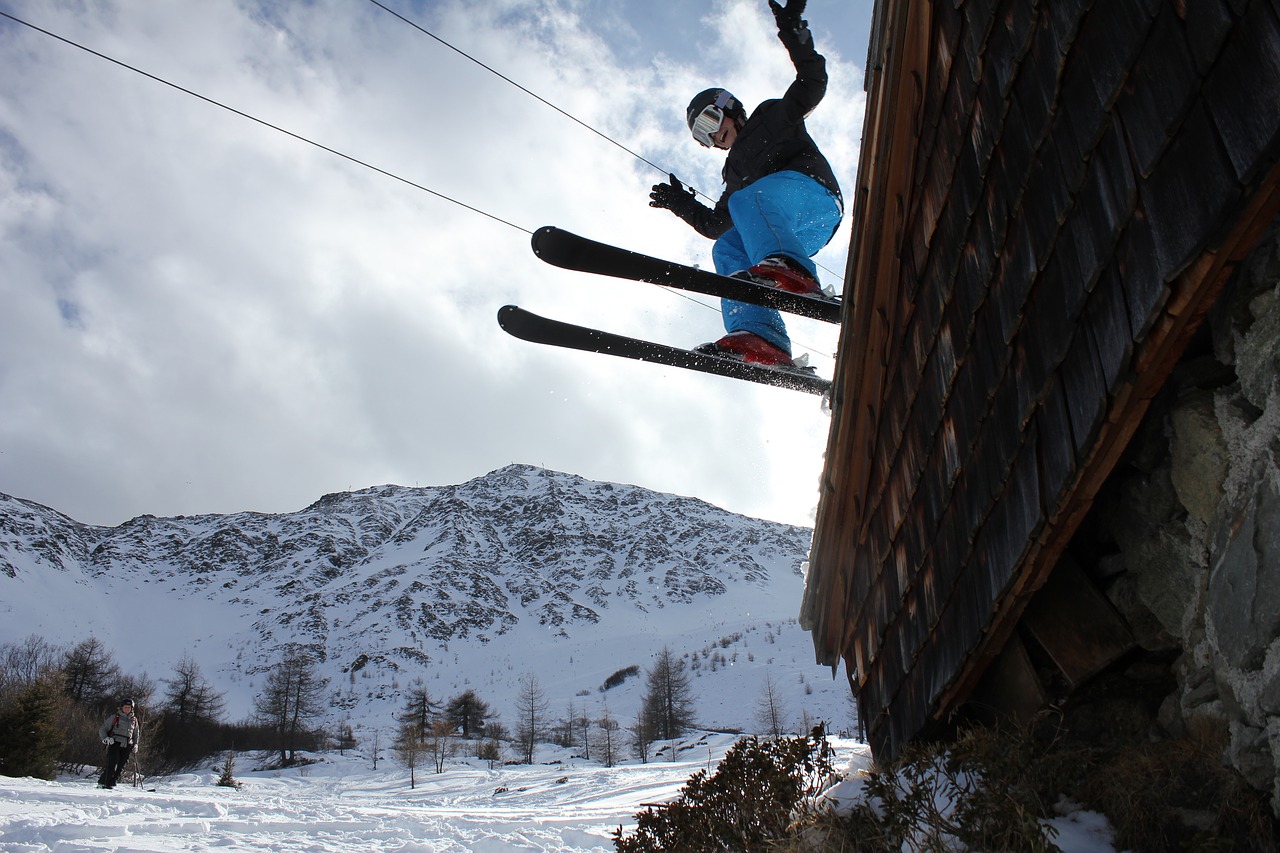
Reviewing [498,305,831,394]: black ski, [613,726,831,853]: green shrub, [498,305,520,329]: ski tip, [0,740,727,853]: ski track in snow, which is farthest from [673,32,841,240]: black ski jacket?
[0,740,727,853]: ski track in snow

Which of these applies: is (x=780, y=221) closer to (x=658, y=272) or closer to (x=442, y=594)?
(x=658, y=272)

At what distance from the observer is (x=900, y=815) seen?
242cm

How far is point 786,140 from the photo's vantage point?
430 cm

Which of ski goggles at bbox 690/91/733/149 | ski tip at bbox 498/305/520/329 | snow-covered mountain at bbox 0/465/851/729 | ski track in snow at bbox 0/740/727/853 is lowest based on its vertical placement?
ski track in snow at bbox 0/740/727/853

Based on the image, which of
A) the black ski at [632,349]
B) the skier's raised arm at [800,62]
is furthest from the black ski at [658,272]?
the skier's raised arm at [800,62]

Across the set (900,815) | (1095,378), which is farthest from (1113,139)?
(900,815)

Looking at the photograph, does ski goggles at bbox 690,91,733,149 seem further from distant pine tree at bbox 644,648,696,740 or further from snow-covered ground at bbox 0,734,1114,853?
A: distant pine tree at bbox 644,648,696,740

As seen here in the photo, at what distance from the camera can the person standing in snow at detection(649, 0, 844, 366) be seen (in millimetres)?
4078

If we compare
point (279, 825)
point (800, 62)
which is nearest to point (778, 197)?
point (800, 62)

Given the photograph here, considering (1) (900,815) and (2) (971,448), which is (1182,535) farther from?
(1) (900,815)

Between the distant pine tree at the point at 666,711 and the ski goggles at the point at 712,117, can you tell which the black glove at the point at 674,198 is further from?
the distant pine tree at the point at 666,711

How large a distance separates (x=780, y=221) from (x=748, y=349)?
2.54 feet

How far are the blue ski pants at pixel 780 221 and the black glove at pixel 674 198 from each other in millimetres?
916

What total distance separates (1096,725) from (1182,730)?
15.1 inches
